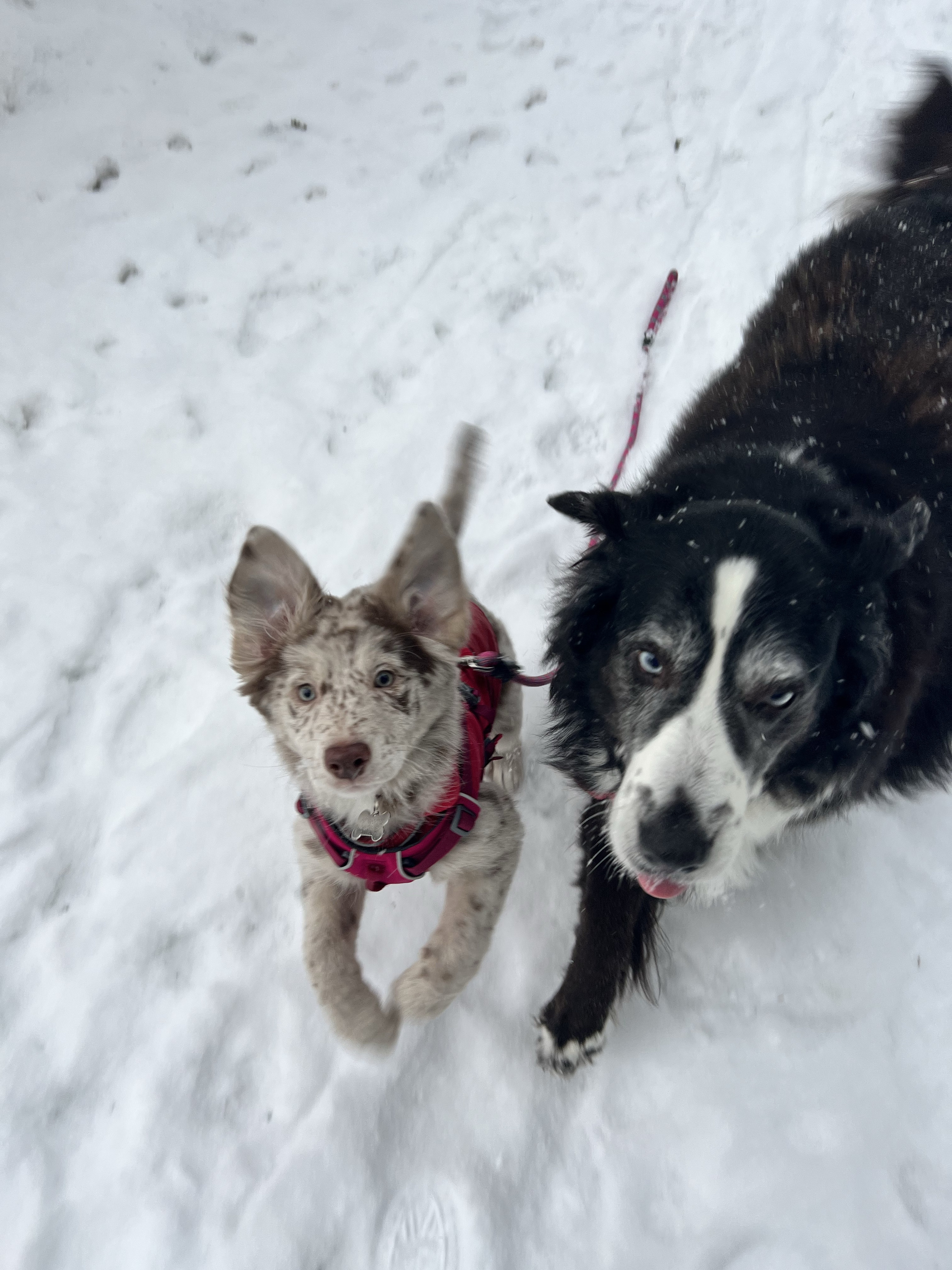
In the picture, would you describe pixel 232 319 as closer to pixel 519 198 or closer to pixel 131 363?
pixel 131 363

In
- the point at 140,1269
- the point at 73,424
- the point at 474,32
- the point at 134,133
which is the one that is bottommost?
the point at 140,1269

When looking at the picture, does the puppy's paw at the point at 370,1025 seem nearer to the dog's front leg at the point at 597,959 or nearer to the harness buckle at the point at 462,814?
the harness buckle at the point at 462,814

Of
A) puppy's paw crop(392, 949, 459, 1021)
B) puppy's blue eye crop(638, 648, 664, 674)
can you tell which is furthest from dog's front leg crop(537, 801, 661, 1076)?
puppy's blue eye crop(638, 648, 664, 674)

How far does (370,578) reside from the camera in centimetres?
330

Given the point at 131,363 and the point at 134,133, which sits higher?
the point at 134,133

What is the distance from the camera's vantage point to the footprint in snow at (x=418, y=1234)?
188 cm

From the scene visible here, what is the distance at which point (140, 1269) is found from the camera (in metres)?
1.88

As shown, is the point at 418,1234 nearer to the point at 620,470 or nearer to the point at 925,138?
the point at 620,470

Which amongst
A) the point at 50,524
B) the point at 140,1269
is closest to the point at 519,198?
the point at 50,524

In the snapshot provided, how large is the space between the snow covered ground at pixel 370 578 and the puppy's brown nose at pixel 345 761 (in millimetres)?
1051

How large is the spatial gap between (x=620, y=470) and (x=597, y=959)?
6.86 feet

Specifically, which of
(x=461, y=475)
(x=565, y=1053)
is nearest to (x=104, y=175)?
(x=461, y=475)

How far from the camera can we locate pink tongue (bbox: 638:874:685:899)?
1.88 meters

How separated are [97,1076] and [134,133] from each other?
544cm
